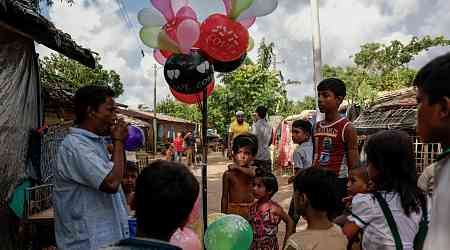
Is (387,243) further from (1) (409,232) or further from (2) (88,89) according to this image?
(2) (88,89)

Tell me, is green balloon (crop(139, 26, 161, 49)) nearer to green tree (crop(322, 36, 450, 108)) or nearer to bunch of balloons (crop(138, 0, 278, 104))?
bunch of balloons (crop(138, 0, 278, 104))

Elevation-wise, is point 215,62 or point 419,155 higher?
point 215,62

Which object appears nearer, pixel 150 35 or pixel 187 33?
pixel 187 33

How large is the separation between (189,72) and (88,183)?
2.03 m

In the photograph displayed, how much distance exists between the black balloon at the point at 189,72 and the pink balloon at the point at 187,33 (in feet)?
0.43

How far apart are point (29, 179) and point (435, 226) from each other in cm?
406

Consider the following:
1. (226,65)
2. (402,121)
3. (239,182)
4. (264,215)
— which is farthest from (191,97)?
(402,121)

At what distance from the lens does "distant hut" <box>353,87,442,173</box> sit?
686 cm

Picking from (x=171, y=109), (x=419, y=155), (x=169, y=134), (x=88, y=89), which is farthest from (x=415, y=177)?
(x=171, y=109)

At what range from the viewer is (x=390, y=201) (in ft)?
6.52

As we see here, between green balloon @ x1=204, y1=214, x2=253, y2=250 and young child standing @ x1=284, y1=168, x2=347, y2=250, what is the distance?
627 mm

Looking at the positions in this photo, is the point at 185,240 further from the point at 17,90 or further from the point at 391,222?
the point at 17,90

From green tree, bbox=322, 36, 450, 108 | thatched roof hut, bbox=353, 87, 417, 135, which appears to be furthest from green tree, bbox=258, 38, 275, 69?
thatched roof hut, bbox=353, 87, 417, 135

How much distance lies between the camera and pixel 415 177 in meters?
2.05
